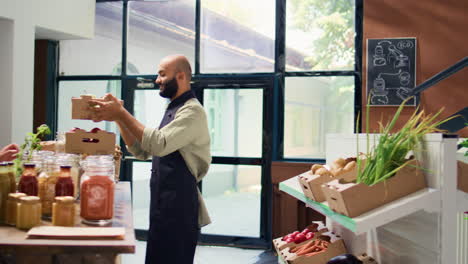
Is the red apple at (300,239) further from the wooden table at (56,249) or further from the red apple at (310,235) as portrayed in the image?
the wooden table at (56,249)

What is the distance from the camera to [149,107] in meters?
6.14

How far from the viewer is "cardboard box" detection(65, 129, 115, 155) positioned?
221cm

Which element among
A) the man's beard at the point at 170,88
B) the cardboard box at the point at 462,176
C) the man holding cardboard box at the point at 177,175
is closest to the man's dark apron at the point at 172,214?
the man holding cardboard box at the point at 177,175

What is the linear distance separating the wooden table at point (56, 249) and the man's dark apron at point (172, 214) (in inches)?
39.9

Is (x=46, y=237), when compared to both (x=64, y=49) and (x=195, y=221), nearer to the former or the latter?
(x=195, y=221)

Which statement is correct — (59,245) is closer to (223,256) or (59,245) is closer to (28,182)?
(28,182)

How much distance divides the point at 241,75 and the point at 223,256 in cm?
199

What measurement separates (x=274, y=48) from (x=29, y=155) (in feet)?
12.8

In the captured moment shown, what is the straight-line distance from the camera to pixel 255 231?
569 cm

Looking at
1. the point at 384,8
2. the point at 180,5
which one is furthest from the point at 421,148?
the point at 180,5

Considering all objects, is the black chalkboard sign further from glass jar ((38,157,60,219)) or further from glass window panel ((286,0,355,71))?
glass jar ((38,157,60,219))

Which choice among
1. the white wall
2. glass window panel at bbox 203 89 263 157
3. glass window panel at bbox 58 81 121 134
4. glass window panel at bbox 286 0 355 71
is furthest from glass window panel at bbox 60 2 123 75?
glass window panel at bbox 286 0 355 71

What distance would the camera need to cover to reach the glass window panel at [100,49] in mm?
6172

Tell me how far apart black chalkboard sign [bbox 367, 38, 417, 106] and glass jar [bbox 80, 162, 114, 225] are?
12.7 feet
